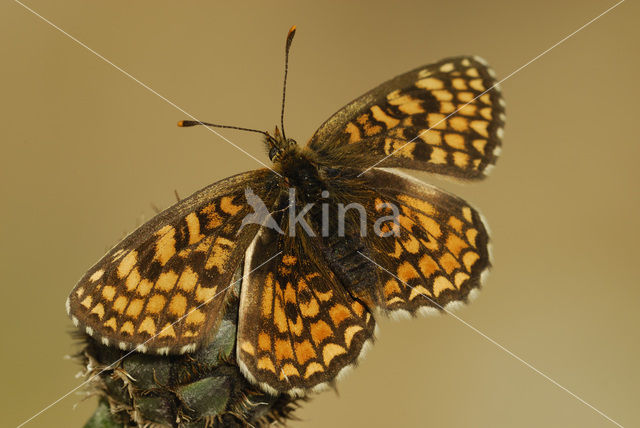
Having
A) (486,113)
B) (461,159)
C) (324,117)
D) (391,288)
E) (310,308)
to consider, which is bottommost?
(391,288)

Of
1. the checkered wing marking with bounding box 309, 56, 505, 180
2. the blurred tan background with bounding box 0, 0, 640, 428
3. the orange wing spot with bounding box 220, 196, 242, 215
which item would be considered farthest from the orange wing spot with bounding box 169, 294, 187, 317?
the blurred tan background with bounding box 0, 0, 640, 428

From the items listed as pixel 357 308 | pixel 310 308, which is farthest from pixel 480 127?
pixel 310 308

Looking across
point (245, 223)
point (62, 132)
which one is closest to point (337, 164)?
point (245, 223)

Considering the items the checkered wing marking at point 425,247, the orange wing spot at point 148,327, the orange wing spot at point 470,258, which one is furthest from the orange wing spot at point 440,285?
the orange wing spot at point 148,327

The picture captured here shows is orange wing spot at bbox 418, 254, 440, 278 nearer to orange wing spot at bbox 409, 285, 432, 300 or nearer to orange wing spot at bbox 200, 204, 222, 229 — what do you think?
orange wing spot at bbox 409, 285, 432, 300

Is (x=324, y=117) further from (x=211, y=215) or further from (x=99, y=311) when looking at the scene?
(x=99, y=311)

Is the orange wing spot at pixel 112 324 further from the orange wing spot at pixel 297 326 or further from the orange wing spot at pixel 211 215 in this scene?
the orange wing spot at pixel 297 326
